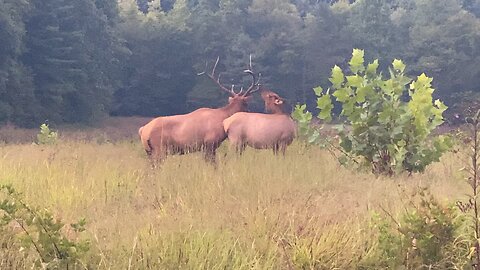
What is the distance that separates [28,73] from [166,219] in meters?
27.4

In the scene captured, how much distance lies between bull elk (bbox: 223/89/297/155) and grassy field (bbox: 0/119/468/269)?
0.78m

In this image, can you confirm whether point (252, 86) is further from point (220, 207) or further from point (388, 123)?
point (220, 207)

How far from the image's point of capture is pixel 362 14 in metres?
41.3

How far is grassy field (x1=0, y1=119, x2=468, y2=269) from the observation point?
331 cm


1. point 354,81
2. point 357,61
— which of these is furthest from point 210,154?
point 357,61

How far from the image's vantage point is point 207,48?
37.2m

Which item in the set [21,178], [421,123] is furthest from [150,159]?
[421,123]

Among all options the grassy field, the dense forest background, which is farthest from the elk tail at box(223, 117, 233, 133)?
the dense forest background

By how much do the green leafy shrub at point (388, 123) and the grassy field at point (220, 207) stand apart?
0.99 ft

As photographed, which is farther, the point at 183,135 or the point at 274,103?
the point at 274,103

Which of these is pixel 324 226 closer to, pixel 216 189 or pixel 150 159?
pixel 216 189

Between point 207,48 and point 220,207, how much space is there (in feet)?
110

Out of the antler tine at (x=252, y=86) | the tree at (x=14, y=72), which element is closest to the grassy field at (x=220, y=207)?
the antler tine at (x=252, y=86)

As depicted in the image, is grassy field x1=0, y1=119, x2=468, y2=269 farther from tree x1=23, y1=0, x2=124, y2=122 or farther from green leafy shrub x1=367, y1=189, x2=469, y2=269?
tree x1=23, y1=0, x2=124, y2=122
